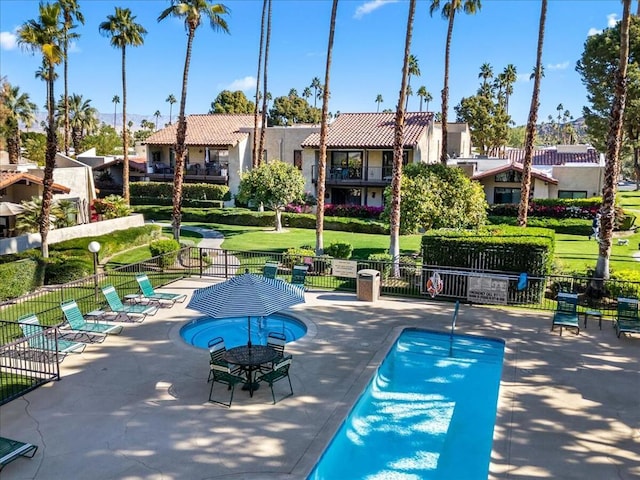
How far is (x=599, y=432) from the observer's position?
10133 mm

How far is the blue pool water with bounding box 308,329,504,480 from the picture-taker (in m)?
9.53

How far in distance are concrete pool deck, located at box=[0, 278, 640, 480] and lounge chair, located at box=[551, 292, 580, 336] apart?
0.40 meters

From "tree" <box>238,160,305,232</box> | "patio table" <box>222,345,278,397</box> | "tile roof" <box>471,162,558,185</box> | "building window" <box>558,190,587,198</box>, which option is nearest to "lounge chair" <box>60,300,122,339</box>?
"patio table" <box>222,345,278,397</box>

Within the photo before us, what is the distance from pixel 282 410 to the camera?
35.7 feet

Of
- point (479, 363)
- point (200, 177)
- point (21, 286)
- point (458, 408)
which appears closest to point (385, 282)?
point (479, 363)

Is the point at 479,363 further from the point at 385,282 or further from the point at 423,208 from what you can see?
the point at 423,208

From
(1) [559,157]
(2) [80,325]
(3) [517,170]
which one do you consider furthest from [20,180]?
(1) [559,157]

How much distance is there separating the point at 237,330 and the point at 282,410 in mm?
6980

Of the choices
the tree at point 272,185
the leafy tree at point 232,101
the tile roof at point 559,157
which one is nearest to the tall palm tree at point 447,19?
the tree at point 272,185

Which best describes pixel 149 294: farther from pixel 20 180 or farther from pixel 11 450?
pixel 20 180

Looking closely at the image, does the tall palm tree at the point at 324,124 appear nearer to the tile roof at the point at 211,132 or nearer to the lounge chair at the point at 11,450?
the lounge chair at the point at 11,450

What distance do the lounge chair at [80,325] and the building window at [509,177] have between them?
3677cm

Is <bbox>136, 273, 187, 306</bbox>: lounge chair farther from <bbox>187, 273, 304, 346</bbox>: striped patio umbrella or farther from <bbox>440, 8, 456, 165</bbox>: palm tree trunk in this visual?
<bbox>440, 8, 456, 165</bbox>: palm tree trunk

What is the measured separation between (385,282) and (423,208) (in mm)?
4856
